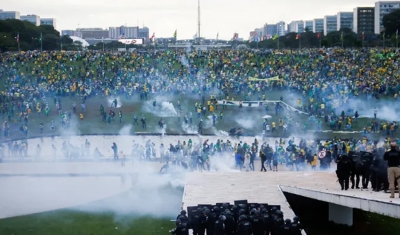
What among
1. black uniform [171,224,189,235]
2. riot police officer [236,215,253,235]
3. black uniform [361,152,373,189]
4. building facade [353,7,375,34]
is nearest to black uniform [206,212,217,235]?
black uniform [171,224,189,235]

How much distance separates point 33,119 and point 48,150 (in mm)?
6198

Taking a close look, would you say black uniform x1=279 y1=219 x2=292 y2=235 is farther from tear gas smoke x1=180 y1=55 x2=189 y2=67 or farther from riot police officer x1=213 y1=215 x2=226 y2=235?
tear gas smoke x1=180 y1=55 x2=189 y2=67

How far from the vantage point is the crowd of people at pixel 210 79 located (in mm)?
45531

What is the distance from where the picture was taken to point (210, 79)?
5459 centimetres

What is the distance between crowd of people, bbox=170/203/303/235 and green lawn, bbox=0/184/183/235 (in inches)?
156

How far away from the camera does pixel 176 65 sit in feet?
201

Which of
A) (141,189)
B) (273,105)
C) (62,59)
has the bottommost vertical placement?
(141,189)

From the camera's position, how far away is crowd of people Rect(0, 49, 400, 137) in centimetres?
4553

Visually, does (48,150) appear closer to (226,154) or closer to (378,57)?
(226,154)

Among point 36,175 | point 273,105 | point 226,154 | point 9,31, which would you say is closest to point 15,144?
point 36,175

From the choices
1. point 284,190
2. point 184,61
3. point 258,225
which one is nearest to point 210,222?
point 258,225

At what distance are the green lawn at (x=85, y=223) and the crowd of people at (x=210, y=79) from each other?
18568mm

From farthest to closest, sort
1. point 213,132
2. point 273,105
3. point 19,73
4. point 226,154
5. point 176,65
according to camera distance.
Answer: point 176,65 → point 19,73 → point 273,105 → point 213,132 → point 226,154

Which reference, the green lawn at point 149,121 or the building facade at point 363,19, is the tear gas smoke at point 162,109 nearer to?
the green lawn at point 149,121
